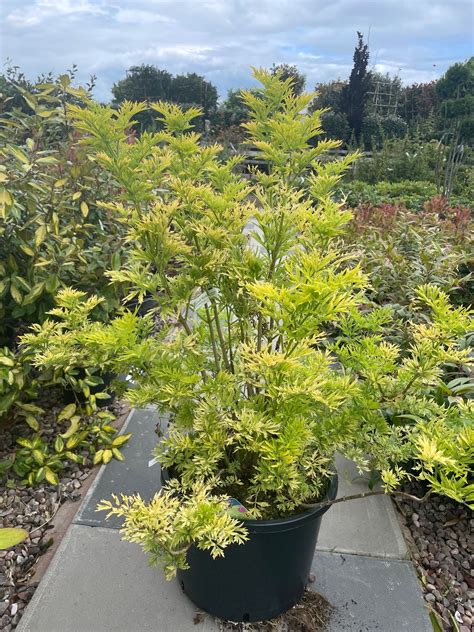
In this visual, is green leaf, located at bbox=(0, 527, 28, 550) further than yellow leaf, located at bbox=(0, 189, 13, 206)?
No

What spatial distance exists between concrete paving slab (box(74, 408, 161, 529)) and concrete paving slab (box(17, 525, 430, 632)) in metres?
0.11

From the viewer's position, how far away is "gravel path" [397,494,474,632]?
168cm

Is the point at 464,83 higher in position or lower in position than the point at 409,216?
higher

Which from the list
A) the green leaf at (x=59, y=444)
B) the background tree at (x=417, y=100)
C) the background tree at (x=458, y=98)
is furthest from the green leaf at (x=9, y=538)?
the background tree at (x=417, y=100)

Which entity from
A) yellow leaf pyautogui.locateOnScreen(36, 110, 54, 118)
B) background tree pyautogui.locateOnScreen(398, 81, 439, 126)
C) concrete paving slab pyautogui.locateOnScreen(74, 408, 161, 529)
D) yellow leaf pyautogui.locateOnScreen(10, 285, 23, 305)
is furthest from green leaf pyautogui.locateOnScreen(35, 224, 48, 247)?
background tree pyautogui.locateOnScreen(398, 81, 439, 126)

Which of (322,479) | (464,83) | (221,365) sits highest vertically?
(464,83)

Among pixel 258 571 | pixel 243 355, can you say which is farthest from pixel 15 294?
pixel 258 571

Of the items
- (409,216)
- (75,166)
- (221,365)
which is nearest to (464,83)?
(409,216)

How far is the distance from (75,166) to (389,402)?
2263 mm

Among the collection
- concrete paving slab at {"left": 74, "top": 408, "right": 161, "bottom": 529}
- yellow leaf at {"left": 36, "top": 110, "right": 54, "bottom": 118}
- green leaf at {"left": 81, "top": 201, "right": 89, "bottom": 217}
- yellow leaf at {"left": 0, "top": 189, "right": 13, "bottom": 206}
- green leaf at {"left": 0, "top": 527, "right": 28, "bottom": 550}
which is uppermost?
yellow leaf at {"left": 36, "top": 110, "right": 54, "bottom": 118}

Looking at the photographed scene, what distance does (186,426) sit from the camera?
4.53ft

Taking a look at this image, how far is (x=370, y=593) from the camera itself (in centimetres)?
168

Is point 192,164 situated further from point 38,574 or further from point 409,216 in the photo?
point 409,216

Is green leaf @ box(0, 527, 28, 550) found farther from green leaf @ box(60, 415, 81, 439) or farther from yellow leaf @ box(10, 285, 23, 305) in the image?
yellow leaf @ box(10, 285, 23, 305)
